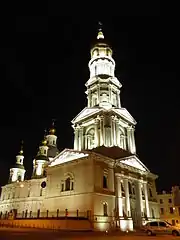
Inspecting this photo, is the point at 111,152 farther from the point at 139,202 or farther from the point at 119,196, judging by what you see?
the point at 139,202

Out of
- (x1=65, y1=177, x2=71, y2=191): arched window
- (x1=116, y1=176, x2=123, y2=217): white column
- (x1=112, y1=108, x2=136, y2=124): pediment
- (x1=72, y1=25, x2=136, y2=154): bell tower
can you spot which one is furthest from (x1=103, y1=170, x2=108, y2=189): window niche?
(x1=112, y1=108, x2=136, y2=124): pediment

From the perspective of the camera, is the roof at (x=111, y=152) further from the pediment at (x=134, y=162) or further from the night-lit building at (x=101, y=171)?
the pediment at (x=134, y=162)

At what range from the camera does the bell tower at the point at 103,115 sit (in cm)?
3546

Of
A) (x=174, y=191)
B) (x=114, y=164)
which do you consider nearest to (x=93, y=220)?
(x=114, y=164)

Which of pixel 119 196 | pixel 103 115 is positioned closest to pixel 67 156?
pixel 103 115

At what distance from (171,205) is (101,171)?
103 feet

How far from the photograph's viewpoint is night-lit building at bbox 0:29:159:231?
92.8 ft

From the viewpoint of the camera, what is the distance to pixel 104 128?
3488 cm

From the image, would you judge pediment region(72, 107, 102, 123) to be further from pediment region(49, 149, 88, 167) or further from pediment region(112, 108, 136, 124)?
pediment region(49, 149, 88, 167)

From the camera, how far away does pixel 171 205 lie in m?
52.9

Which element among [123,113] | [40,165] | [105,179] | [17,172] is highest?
[123,113]

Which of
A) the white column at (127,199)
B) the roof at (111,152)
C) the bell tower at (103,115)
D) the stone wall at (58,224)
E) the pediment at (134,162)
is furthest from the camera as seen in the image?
the bell tower at (103,115)

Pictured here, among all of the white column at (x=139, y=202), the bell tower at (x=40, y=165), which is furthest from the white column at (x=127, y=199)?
the bell tower at (x=40, y=165)

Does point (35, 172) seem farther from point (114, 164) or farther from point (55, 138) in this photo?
point (114, 164)
